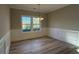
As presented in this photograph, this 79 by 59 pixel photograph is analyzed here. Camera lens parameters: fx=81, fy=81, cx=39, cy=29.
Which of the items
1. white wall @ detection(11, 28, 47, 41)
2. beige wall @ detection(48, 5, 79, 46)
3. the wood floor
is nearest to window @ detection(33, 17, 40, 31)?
white wall @ detection(11, 28, 47, 41)

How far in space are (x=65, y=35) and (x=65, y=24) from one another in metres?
0.56

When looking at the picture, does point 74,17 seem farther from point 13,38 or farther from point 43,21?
point 13,38

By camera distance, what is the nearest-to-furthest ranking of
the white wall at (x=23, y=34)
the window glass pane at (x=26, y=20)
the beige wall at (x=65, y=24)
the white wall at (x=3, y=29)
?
the white wall at (x=3, y=29) < the beige wall at (x=65, y=24) < the white wall at (x=23, y=34) < the window glass pane at (x=26, y=20)

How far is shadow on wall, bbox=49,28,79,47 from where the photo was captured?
3.58 metres

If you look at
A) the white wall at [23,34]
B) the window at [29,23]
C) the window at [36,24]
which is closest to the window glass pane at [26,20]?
the window at [29,23]

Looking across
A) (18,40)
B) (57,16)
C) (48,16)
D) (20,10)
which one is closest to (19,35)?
(18,40)

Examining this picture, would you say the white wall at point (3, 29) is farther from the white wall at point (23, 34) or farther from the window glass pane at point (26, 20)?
the window glass pane at point (26, 20)

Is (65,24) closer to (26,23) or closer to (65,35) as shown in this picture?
(65,35)

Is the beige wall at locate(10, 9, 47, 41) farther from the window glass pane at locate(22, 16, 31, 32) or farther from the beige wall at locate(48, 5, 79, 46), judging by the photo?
the beige wall at locate(48, 5, 79, 46)

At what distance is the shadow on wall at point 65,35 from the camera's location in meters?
3.58

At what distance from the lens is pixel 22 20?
442 cm

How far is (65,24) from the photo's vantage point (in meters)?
4.13

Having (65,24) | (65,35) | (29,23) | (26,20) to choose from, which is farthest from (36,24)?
(65,35)
